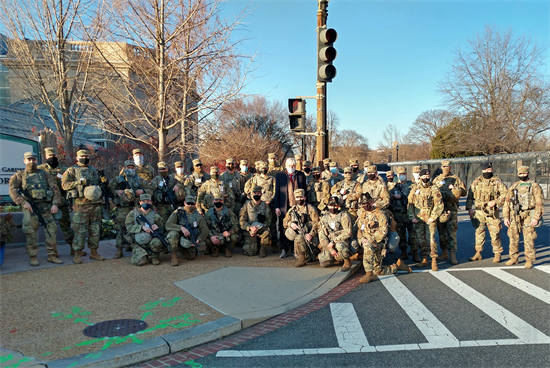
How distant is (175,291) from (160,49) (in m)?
6.50

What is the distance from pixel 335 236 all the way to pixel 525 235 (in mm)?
3871

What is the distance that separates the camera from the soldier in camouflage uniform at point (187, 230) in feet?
26.2

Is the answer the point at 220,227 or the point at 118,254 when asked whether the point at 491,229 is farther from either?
the point at 118,254

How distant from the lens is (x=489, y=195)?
8688 millimetres

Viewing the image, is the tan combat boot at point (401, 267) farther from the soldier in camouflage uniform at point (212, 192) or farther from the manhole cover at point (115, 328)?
the manhole cover at point (115, 328)

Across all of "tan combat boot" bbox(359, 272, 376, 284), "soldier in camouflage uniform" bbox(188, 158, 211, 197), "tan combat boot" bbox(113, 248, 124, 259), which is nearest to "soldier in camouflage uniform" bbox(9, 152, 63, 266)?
"tan combat boot" bbox(113, 248, 124, 259)

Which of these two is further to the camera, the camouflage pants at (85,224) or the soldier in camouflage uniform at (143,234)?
the camouflage pants at (85,224)

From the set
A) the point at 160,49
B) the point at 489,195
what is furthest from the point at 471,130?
the point at 160,49

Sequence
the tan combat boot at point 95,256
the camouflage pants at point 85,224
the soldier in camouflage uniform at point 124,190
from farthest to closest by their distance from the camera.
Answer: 1. the soldier in camouflage uniform at point 124,190
2. the tan combat boot at point 95,256
3. the camouflage pants at point 85,224

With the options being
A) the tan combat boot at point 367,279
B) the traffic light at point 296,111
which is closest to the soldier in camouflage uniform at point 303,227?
the tan combat boot at point 367,279

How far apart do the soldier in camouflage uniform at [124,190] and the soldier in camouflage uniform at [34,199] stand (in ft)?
3.60

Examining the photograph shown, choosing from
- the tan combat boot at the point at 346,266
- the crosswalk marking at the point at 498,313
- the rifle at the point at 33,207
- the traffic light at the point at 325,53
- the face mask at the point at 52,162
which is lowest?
the crosswalk marking at the point at 498,313

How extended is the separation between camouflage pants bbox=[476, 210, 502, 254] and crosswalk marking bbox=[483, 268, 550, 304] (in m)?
0.72

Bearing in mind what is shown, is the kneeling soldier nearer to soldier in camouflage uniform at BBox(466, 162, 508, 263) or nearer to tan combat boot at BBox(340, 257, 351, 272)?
tan combat boot at BBox(340, 257, 351, 272)
